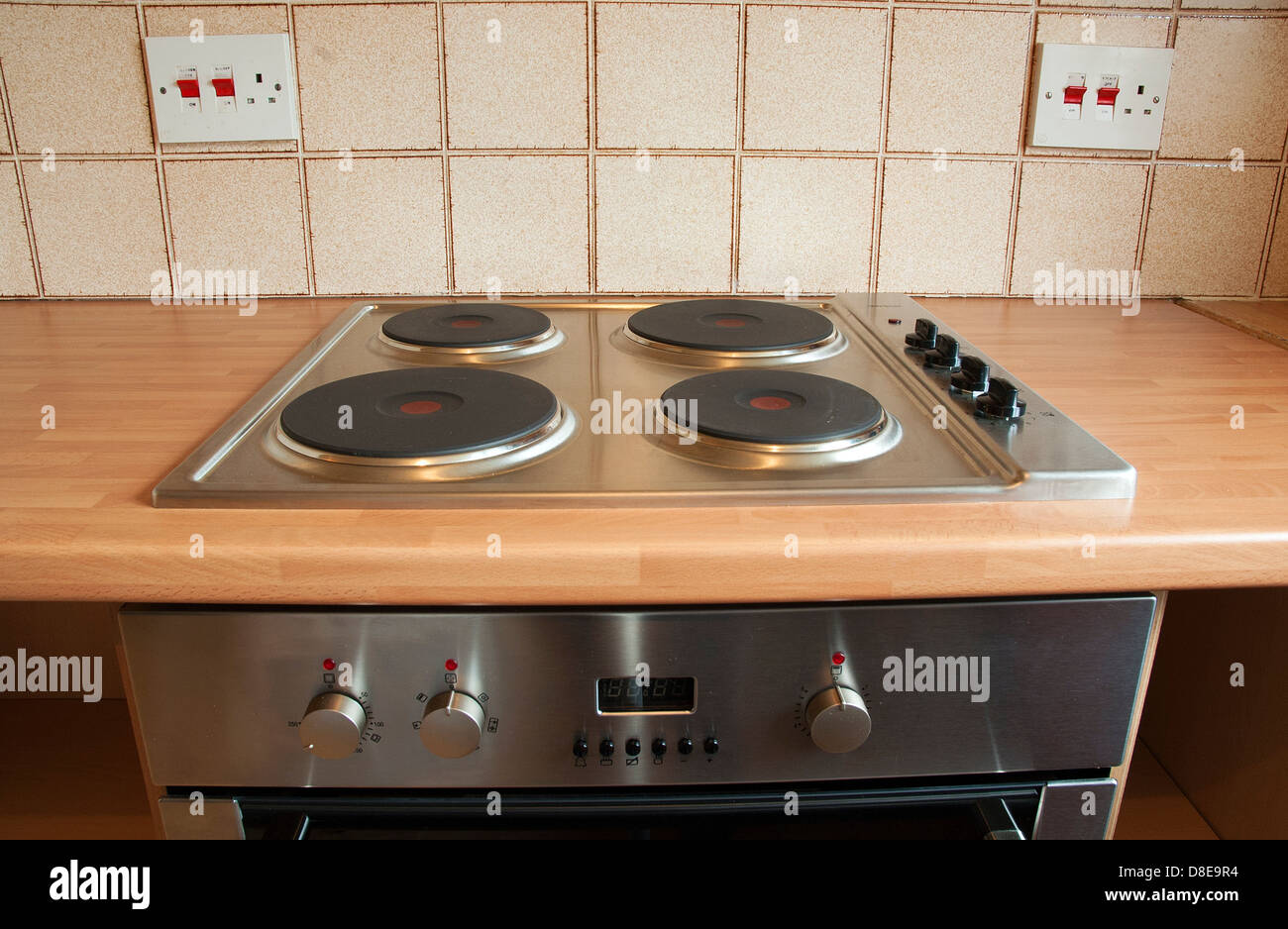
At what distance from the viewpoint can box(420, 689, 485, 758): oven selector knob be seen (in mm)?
618

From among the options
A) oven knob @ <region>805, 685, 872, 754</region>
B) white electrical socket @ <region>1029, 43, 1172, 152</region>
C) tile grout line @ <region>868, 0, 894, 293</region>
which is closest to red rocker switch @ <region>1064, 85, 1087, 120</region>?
white electrical socket @ <region>1029, 43, 1172, 152</region>

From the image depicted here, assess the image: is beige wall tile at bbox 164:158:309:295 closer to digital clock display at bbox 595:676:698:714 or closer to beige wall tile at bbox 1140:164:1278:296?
digital clock display at bbox 595:676:698:714

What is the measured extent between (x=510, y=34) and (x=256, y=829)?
85cm

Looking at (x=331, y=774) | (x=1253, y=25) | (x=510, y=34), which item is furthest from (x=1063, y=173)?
(x=331, y=774)

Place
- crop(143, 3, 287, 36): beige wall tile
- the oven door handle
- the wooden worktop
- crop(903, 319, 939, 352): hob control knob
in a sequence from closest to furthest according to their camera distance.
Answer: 1. the wooden worktop
2. the oven door handle
3. crop(903, 319, 939, 352): hob control knob
4. crop(143, 3, 287, 36): beige wall tile

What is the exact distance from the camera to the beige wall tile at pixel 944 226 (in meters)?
1.15

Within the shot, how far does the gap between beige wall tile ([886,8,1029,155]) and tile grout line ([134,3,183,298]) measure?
33.2 inches

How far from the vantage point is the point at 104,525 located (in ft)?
1.98

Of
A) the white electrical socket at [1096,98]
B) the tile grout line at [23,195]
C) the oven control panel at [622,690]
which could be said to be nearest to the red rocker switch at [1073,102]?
the white electrical socket at [1096,98]

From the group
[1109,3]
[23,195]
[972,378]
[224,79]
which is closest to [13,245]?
[23,195]

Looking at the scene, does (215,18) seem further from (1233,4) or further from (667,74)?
(1233,4)

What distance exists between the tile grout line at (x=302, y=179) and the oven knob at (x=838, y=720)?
2.71ft

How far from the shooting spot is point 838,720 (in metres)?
0.63
